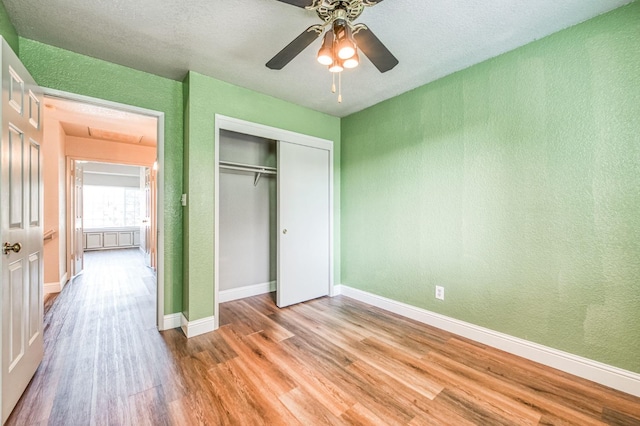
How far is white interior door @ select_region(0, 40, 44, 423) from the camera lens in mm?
1421

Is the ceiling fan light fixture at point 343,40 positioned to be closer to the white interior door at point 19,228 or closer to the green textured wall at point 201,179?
the green textured wall at point 201,179

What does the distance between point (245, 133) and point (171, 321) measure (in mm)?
2095

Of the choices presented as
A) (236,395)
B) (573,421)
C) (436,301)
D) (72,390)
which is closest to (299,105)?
(436,301)

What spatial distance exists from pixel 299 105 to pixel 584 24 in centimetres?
258

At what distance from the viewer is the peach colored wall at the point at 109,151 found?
4.59 metres

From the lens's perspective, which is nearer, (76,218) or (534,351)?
(534,351)

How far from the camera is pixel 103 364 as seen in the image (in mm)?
2010

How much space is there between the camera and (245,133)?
2904 millimetres

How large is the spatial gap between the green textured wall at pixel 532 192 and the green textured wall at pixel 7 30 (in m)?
3.18

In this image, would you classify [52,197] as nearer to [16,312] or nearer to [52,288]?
[52,288]

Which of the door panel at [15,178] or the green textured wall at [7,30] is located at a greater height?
the green textured wall at [7,30]

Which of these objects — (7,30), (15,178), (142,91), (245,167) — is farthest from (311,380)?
(7,30)

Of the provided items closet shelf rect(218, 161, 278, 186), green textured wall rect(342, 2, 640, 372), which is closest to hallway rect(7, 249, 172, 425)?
closet shelf rect(218, 161, 278, 186)

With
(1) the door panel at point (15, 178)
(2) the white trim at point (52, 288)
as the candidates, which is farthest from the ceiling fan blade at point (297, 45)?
(2) the white trim at point (52, 288)
